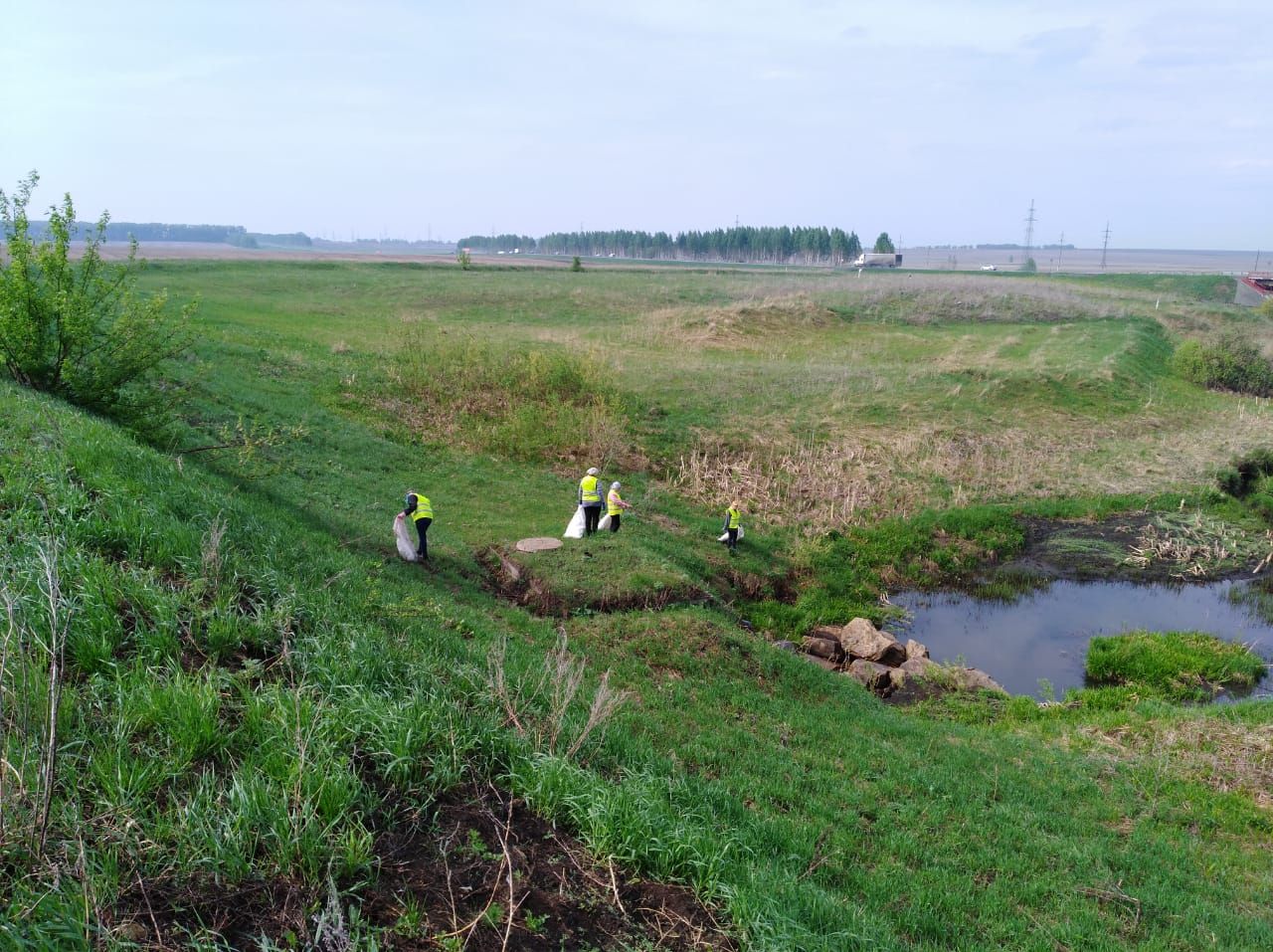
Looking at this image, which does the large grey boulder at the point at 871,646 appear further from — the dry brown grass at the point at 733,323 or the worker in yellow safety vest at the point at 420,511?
the dry brown grass at the point at 733,323

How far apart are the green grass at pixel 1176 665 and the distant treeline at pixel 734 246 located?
13577 cm

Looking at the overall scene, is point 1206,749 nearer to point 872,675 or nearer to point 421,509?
point 872,675

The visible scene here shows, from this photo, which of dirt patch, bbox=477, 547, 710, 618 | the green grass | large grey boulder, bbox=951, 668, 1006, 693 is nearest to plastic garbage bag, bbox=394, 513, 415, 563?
dirt patch, bbox=477, 547, 710, 618

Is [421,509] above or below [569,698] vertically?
below

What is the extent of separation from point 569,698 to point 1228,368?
44.7m

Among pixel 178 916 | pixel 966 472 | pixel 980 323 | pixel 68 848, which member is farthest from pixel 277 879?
pixel 980 323

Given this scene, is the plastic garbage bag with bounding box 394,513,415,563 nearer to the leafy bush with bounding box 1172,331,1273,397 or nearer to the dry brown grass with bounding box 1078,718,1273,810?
the dry brown grass with bounding box 1078,718,1273,810

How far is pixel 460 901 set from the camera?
396 cm

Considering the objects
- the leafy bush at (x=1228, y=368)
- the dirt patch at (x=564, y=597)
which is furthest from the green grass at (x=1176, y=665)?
the leafy bush at (x=1228, y=368)

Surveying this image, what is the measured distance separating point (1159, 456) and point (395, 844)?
97.9 ft

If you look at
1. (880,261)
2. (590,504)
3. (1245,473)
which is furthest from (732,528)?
(880,261)

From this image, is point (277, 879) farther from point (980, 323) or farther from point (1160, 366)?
point (980, 323)

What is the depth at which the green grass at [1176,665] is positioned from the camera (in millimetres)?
14359

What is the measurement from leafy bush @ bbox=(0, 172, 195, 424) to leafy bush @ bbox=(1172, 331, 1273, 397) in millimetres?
43957
